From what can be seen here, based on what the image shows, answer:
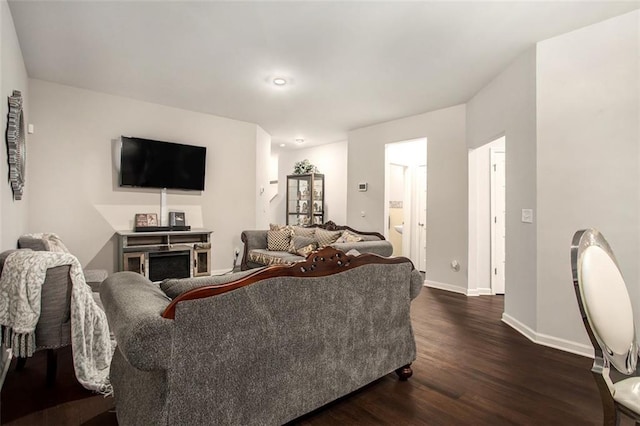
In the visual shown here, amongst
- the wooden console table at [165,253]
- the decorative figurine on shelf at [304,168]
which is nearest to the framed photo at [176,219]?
the wooden console table at [165,253]

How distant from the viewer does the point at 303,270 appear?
156 centimetres

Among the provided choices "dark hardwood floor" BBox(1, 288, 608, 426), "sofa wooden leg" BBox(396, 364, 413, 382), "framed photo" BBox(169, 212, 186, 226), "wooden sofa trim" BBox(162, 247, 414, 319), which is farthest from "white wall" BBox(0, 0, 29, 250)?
"sofa wooden leg" BBox(396, 364, 413, 382)

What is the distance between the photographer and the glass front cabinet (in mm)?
7004

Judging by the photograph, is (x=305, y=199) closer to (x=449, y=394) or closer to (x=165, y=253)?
(x=165, y=253)

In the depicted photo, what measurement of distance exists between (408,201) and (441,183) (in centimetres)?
160

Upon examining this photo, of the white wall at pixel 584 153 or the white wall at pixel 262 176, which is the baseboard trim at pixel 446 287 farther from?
the white wall at pixel 262 176

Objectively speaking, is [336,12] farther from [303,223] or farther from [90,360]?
[303,223]

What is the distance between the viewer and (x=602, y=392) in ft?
3.79

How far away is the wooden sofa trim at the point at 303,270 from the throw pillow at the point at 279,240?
3.15 metres

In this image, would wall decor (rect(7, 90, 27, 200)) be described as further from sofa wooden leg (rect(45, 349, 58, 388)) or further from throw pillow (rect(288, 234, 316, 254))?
throw pillow (rect(288, 234, 316, 254))

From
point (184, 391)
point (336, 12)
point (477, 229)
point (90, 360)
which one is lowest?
point (90, 360)

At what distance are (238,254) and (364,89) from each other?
135 inches

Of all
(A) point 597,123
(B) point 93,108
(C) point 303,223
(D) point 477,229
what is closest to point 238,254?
(C) point 303,223

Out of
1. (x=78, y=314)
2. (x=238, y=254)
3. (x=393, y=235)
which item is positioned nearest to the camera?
(x=78, y=314)
